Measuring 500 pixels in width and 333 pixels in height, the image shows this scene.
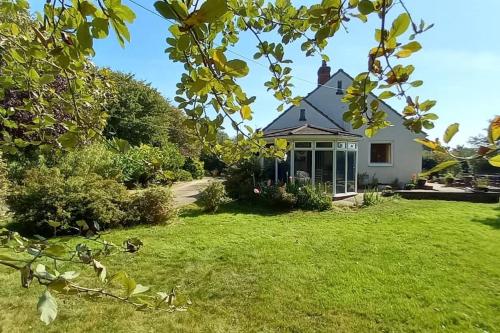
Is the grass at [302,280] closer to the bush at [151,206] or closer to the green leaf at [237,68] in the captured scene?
the bush at [151,206]

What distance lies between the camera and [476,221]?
11.0m

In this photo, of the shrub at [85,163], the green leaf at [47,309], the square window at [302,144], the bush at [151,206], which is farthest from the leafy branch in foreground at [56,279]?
the square window at [302,144]

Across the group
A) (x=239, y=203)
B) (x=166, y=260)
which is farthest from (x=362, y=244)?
(x=239, y=203)

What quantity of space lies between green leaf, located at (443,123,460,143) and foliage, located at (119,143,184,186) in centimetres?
92

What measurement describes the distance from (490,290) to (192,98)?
626 cm

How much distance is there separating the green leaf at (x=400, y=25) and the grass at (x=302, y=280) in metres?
2.84

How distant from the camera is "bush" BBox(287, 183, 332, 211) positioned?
12.7m

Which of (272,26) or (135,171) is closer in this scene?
(272,26)

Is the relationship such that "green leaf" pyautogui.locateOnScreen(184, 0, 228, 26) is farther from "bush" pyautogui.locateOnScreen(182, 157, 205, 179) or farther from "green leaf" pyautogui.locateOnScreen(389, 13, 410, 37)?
"bush" pyautogui.locateOnScreen(182, 157, 205, 179)

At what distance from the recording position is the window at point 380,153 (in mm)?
20078

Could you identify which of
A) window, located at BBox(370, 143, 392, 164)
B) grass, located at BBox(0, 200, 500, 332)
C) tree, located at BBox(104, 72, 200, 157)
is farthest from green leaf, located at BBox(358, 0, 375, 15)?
tree, located at BBox(104, 72, 200, 157)

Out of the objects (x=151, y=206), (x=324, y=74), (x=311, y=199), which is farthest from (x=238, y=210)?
(x=324, y=74)

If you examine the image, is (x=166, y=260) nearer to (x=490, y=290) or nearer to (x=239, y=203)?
(x=490, y=290)

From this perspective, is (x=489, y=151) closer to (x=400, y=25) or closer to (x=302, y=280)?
(x=400, y=25)
